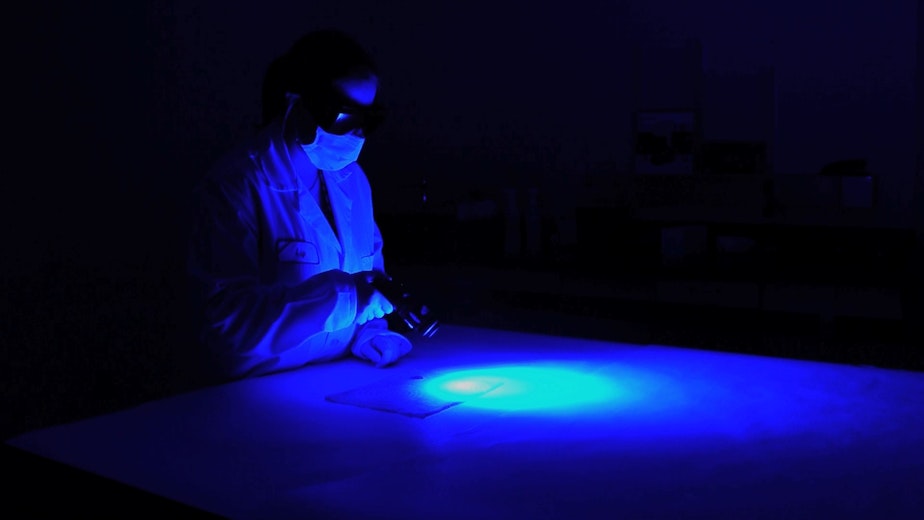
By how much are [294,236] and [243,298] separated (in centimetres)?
28

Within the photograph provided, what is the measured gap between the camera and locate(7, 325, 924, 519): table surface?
140cm

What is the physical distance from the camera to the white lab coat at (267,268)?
6.96 ft

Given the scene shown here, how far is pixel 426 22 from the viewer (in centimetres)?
464

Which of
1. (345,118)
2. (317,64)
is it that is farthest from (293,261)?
(317,64)

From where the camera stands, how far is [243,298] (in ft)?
6.91

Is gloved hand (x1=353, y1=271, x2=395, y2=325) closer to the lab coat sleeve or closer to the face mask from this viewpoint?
the lab coat sleeve

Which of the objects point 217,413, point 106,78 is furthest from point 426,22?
point 217,413

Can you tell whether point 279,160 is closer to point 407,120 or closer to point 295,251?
point 295,251

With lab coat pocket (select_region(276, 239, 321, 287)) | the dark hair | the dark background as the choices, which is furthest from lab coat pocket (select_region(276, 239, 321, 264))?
the dark background

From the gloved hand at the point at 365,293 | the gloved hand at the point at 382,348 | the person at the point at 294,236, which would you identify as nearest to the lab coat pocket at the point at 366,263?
the person at the point at 294,236

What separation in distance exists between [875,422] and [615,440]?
1.72 feet

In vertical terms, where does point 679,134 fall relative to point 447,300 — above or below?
above

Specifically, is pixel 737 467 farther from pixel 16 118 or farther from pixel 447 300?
pixel 16 118

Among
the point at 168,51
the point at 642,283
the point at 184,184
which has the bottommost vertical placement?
the point at 642,283
